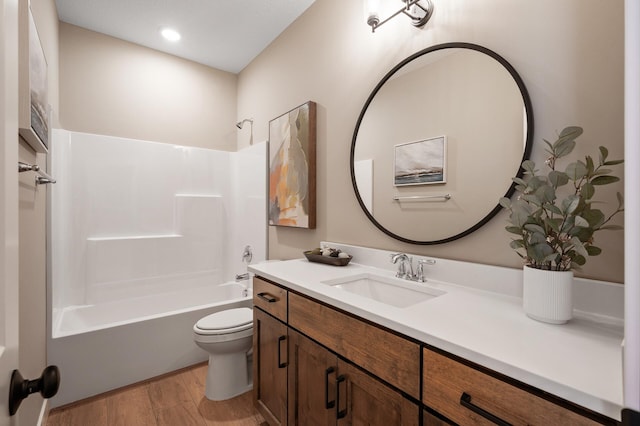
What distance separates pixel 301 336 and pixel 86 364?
5.41 ft

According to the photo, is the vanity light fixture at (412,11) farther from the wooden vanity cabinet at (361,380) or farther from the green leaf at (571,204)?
the wooden vanity cabinet at (361,380)

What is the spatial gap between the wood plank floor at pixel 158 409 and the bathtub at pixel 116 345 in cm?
9

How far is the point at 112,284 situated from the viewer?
264cm

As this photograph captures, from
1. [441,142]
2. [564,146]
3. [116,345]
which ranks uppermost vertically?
[441,142]

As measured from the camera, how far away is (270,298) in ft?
5.13

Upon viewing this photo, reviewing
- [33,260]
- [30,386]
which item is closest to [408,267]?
[30,386]

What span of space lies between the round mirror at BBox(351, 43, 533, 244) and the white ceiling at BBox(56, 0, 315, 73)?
1.23 meters

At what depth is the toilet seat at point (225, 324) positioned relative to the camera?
194 cm

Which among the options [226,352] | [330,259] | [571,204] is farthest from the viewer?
[226,352]

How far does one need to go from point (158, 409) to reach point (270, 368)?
2.94 ft

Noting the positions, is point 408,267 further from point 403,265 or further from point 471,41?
point 471,41

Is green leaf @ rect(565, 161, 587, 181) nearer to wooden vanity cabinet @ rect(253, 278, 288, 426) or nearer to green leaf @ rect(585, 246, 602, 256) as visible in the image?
green leaf @ rect(585, 246, 602, 256)

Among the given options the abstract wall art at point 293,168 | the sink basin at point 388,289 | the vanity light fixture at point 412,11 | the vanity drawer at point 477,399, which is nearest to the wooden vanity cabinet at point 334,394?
the vanity drawer at point 477,399

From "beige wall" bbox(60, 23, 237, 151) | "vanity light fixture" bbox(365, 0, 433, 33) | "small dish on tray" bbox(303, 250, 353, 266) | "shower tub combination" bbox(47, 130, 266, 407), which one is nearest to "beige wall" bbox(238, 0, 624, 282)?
"vanity light fixture" bbox(365, 0, 433, 33)
